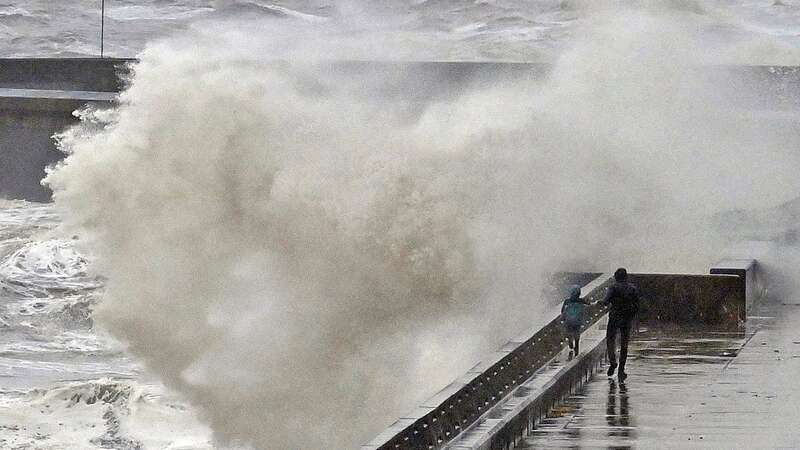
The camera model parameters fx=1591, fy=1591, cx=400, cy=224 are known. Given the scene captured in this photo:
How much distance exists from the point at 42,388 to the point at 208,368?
6.23 metres

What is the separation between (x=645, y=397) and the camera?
10.7 meters

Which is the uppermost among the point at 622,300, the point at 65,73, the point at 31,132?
the point at 622,300

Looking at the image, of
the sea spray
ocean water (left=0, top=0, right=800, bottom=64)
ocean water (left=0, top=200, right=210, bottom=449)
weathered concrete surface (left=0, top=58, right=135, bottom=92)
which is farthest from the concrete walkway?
ocean water (left=0, top=0, right=800, bottom=64)

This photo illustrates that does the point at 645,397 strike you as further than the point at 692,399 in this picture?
Yes

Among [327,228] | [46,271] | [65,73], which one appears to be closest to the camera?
[327,228]

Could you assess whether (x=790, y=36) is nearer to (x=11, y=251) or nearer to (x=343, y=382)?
(x=11, y=251)

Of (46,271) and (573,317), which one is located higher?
(573,317)

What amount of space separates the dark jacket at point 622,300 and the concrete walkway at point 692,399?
18.2 inches

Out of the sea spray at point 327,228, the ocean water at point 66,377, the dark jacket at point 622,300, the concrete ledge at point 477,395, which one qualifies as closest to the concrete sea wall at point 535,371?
the concrete ledge at point 477,395

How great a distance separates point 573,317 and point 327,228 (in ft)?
19.9

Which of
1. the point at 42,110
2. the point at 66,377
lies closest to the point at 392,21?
the point at 42,110

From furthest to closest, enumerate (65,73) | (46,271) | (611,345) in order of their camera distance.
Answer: (65,73)
(46,271)
(611,345)

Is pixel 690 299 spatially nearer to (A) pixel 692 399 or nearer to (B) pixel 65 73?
(A) pixel 692 399

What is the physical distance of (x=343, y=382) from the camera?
51.5 feet
